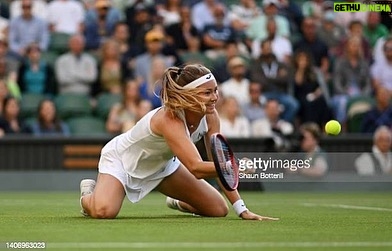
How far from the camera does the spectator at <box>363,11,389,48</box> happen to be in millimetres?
21062

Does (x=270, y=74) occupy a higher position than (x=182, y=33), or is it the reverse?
(x=182, y=33)

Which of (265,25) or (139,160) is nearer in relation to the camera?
(139,160)

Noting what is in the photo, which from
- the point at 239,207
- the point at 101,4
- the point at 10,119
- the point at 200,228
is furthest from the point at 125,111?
the point at 200,228

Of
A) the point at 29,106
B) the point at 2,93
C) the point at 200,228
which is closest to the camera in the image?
the point at 200,228

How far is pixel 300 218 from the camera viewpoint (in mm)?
10727

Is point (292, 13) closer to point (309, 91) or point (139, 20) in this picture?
point (309, 91)

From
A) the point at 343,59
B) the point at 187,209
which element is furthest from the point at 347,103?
the point at 187,209

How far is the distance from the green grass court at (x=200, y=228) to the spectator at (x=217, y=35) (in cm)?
702

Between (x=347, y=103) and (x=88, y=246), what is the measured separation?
41.5ft

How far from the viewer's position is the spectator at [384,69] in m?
20.2

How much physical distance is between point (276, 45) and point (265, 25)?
54 centimetres

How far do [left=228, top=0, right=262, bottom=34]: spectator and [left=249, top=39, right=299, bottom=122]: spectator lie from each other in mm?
1244

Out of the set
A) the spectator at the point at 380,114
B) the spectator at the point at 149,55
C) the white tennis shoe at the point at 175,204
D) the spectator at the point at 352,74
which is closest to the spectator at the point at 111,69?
the spectator at the point at 149,55

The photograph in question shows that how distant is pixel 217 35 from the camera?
20609 millimetres
